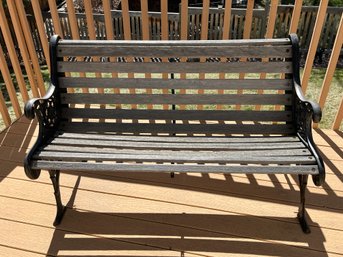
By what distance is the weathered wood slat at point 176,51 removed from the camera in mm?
2043

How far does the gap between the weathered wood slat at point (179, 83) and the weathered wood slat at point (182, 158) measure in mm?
548

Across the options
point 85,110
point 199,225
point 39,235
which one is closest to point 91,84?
point 85,110

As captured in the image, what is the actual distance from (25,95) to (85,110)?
113cm

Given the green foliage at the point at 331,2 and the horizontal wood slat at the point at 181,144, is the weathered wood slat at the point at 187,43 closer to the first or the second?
the horizontal wood slat at the point at 181,144

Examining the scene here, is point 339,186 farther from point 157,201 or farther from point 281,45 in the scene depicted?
point 157,201

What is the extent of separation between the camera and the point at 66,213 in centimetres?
202

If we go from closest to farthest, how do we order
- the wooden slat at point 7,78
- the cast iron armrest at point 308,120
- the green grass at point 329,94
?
the cast iron armrest at point 308,120 → the wooden slat at point 7,78 → the green grass at point 329,94

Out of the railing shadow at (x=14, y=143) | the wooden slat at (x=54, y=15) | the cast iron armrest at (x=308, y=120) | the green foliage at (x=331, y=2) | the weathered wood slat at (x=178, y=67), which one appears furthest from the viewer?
the green foliage at (x=331, y=2)

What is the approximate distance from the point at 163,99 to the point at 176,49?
1.11 feet

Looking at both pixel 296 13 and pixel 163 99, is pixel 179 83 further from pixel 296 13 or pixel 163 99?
pixel 296 13

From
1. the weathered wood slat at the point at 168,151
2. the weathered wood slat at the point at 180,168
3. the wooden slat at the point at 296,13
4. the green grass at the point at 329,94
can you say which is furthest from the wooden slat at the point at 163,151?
the green grass at the point at 329,94

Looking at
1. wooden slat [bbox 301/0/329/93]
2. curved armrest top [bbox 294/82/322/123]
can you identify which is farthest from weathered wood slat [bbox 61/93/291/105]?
wooden slat [bbox 301/0/329/93]

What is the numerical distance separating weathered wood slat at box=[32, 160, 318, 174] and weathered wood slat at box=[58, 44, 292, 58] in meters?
0.80

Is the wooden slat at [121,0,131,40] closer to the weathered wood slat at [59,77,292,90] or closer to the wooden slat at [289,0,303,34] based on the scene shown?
the weathered wood slat at [59,77,292,90]
